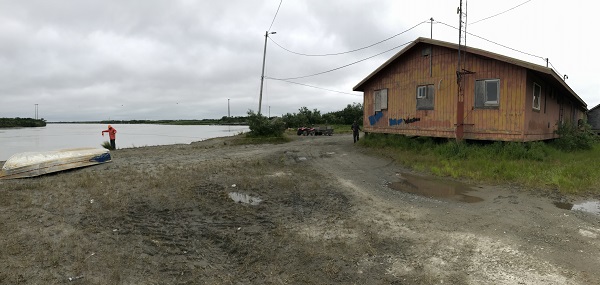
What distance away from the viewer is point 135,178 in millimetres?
8758

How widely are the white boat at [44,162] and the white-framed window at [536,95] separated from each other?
17253 millimetres

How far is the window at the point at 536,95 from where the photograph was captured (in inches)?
553

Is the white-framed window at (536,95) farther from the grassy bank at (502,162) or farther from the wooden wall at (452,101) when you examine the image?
the grassy bank at (502,162)

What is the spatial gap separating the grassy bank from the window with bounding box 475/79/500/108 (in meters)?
1.70

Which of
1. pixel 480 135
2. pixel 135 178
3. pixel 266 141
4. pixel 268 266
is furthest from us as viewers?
pixel 266 141

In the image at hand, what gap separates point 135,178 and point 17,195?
7.92 ft

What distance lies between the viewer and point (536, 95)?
14.3 meters

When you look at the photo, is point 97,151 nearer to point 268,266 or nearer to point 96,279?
point 96,279

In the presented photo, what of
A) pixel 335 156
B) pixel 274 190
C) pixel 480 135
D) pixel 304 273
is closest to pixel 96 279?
pixel 304 273

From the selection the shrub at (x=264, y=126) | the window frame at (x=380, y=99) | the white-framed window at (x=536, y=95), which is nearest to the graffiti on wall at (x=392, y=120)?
the window frame at (x=380, y=99)

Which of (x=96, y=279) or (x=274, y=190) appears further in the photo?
(x=274, y=190)

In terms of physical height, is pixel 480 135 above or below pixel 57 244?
above

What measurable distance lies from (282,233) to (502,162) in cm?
915

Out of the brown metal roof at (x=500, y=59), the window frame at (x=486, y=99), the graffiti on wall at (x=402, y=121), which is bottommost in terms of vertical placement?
the graffiti on wall at (x=402, y=121)
